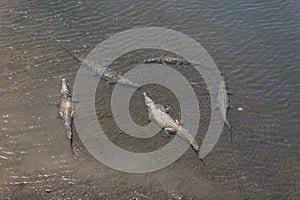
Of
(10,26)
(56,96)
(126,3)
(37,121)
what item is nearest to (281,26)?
(126,3)

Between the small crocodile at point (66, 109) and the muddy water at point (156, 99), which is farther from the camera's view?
the small crocodile at point (66, 109)

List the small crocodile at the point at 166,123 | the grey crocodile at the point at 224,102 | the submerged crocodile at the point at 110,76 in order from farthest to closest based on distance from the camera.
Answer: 1. the submerged crocodile at the point at 110,76
2. the grey crocodile at the point at 224,102
3. the small crocodile at the point at 166,123

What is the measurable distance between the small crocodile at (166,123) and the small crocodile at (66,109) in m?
2.87

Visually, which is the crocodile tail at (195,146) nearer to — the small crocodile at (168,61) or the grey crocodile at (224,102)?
the grey crocodile at (224,102)

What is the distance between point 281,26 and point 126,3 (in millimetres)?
7934

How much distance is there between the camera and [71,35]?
47.1ft

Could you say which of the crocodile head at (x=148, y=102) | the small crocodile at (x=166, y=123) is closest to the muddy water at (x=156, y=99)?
the crocodile head at (x=148, y=102)

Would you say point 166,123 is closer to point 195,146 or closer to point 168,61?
point 195,146

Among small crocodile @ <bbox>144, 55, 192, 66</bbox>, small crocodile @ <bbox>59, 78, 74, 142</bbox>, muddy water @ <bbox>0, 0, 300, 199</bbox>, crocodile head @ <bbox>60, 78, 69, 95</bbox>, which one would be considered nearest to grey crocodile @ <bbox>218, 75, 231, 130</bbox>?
muddy water @ <bbox>0, 0, 300, 199</bbox>

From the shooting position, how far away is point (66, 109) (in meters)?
11.0

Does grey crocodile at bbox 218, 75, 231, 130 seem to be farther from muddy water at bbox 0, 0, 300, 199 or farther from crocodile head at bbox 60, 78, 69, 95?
crocodile head at bbox 60, 78, 69, 95

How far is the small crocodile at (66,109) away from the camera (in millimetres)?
10531

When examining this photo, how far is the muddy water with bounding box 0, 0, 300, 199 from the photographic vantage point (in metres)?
9.46

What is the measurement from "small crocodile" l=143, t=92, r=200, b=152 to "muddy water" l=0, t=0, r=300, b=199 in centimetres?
42
